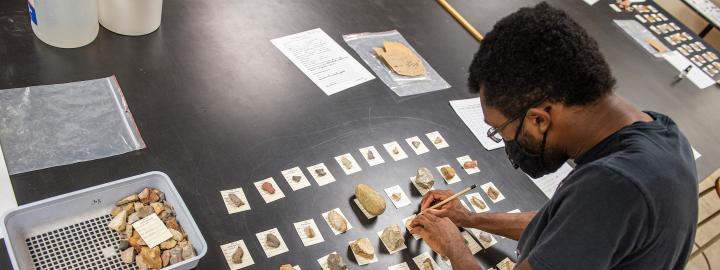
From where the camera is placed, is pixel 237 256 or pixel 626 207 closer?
pixel 626 207

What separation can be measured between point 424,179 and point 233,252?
2.28 ft

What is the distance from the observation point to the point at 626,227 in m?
1.12

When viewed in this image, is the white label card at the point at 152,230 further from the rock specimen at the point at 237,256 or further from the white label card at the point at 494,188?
the white label card at the point at 494,188

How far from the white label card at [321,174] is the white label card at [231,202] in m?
0.25

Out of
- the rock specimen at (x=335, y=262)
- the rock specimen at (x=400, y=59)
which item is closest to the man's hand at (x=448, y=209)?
the rock specimen at (x=335, y=262)

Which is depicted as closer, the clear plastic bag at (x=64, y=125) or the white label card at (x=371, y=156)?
the clear plastic bag at (x=64, y=125)

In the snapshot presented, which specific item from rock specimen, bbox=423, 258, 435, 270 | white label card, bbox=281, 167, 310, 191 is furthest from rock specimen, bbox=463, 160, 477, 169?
white label card, bbox=281, 167, 310, 191

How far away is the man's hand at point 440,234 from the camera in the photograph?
158cm

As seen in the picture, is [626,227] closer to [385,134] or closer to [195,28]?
[385,134]

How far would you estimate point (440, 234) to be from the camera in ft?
5.30

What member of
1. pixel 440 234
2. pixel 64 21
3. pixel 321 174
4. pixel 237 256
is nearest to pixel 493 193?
pixel 440 234

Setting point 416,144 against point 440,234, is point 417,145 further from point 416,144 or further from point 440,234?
point 440,234

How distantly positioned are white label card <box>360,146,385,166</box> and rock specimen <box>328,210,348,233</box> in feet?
0.94

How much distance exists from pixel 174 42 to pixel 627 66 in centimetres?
237
